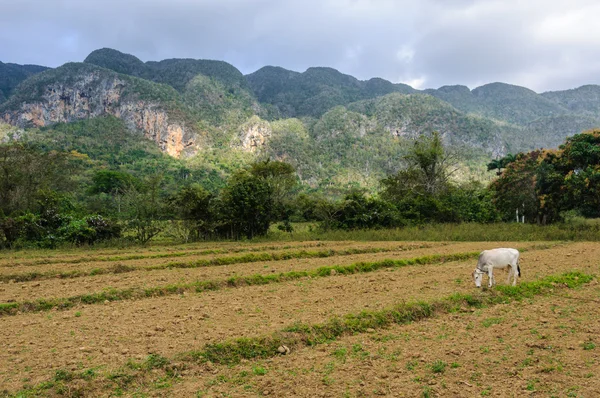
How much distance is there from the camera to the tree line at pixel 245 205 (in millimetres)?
26562

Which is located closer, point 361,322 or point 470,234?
point 361,322

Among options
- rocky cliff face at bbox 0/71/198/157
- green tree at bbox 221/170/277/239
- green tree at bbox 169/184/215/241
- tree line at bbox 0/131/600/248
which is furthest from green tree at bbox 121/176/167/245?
rocky cliff face at bbox 0/71/198/157

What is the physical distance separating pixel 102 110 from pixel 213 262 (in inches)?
6622

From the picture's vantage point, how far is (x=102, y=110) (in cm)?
16188

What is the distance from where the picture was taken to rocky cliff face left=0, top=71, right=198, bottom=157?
141000 millimetres

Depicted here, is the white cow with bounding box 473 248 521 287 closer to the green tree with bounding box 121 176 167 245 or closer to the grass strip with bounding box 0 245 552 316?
the grass strip with bounding box 0 245 552 316

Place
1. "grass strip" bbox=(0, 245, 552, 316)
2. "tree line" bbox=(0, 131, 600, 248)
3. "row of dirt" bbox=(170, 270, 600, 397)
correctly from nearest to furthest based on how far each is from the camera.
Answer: "row of dirt" bbox=(170, 270, 600, 397), "grass strip" bbox=(0, 245, 552, 316), "tree line" bbox=(0, 131, 600, 248)

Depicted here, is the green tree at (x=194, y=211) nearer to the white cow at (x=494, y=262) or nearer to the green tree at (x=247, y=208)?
the green tree at (x=247, y=208)

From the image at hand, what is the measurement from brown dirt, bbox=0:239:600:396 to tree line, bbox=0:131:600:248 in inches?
695

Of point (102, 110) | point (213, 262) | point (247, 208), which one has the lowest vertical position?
point (213, 262)

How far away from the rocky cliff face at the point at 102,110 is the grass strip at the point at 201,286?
425 ft

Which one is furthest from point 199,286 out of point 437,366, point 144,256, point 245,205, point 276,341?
point 245,205

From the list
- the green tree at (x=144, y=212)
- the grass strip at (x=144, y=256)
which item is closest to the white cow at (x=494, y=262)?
the grass strip at (x=144, y=256)

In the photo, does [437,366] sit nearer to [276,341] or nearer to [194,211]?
[276,341]
